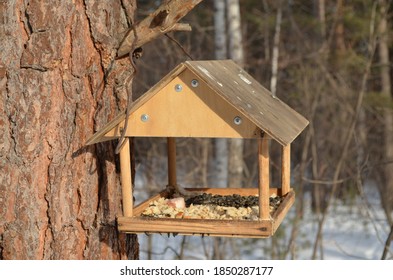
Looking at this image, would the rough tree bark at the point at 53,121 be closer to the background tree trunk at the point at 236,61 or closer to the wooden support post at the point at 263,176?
the wooden support post at the point at 263,176

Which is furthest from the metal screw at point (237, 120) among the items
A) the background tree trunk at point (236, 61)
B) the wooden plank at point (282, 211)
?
the background tree trunk at point (236, 61)

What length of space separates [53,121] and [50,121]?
0.04ft

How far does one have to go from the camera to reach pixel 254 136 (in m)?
2.44

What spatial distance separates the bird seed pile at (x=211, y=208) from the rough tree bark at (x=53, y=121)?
24 centimetres

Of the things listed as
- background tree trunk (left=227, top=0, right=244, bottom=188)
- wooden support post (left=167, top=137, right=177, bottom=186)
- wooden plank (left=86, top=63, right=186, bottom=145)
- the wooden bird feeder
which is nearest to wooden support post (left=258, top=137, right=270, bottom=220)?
the wooden bird feeder

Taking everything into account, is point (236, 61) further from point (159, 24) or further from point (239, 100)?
point (239, 100)

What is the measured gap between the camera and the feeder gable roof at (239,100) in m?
2.46

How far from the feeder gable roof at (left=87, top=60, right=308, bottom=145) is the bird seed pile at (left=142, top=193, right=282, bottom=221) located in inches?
13.2

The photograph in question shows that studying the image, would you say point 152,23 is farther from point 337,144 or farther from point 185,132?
point 337,144

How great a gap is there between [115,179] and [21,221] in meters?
0.40

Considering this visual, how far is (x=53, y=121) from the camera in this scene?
102 inches

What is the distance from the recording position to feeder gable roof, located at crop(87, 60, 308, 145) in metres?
2.46

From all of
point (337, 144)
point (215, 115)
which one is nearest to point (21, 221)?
point (215, 115)

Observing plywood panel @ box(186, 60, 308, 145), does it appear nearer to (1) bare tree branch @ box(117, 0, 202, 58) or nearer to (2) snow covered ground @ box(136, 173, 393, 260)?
(1) bare tree branch @ box(117, 0, 202, 58)
